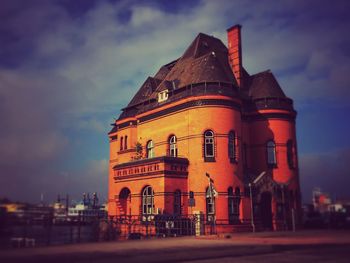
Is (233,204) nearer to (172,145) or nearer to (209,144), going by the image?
(209,144)

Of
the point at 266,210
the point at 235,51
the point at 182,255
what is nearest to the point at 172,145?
the point at 266,210

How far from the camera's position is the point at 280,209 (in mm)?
33062

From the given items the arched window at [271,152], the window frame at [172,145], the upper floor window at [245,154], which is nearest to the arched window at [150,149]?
the window frame at [172,145]

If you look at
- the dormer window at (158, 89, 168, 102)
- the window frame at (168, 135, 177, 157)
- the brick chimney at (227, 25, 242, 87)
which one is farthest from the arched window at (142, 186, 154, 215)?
the brick chimney at (227, 25, 242, 87)

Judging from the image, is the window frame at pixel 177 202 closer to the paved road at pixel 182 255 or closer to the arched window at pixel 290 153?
the arched window at pixel 290 153

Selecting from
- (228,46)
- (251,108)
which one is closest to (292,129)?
(251,108)

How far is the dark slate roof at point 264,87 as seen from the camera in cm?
3653

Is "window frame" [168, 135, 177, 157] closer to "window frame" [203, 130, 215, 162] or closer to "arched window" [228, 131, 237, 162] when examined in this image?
"window frame" [203, 130, 215, 162]

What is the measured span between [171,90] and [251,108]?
789 cm

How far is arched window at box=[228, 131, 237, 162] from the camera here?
103ft

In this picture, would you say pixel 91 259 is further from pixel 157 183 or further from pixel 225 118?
pixel 225 118

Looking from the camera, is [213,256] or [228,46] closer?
[213,256]

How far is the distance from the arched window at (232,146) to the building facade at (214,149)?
0.27ft

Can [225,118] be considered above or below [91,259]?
above
